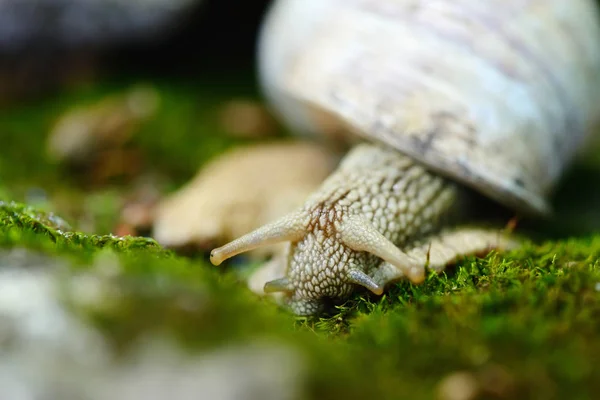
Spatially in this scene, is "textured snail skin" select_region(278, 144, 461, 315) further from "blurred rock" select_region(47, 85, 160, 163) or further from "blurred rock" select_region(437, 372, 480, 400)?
"blurred rock" select_region(47, 85, 160, 163)

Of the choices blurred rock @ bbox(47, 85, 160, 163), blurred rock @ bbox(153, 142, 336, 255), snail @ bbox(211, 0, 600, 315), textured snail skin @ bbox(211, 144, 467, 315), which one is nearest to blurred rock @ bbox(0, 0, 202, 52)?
blurred rock @ bbox(47, 85, 160, 163)

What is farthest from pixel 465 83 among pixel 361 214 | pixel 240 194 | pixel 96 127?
pixel 96 127

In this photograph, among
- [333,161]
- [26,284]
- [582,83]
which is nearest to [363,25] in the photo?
[333,161]

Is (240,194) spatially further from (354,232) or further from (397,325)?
(397,325)

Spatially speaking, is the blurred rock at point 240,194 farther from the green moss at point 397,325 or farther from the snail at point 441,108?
the green moss at point 397,325

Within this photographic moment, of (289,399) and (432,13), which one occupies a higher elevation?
(432,13)

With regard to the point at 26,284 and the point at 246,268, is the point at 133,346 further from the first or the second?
the point at 246,268
